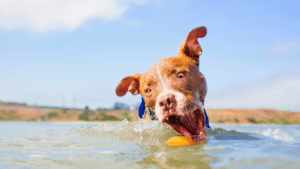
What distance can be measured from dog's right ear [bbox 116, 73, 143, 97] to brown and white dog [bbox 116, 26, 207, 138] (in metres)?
0.50

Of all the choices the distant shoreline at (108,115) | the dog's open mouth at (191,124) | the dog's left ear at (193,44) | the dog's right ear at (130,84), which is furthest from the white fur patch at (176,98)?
the distant shoreline at (108,115)

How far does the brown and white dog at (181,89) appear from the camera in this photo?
423cm

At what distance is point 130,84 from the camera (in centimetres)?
598

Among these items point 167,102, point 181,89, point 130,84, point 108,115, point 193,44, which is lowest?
point 108,115

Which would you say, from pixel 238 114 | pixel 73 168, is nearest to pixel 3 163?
pixel 73 168

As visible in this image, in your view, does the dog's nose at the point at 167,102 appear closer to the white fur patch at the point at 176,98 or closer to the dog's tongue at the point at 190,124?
the white fur patch at the point at 176,98

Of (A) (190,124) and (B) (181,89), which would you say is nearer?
(B) (181,89)

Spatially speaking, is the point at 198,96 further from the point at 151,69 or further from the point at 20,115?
the point at 20,115

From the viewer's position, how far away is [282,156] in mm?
3043

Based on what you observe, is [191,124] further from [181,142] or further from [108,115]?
[108,115]

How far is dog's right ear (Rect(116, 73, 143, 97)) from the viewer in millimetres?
5855

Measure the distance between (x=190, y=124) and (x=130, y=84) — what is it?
187 centimetres

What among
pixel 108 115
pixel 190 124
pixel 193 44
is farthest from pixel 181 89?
pixel 108 115

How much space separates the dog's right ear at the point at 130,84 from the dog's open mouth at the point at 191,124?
157cm
